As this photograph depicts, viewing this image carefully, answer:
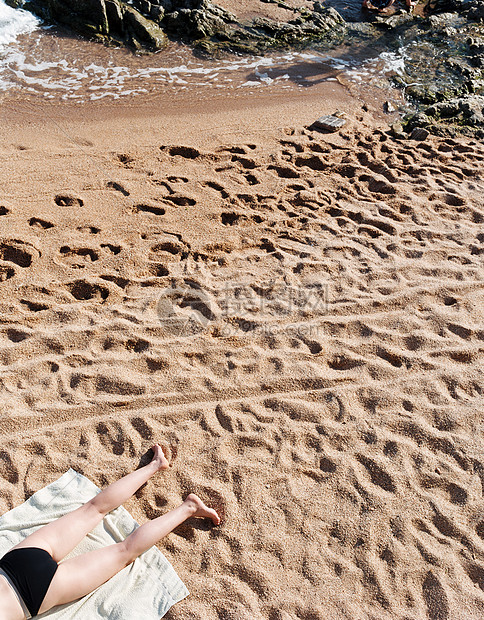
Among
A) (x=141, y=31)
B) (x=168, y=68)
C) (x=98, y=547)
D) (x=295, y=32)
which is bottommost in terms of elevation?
(x=98, y=547)

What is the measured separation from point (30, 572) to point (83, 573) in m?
0.26

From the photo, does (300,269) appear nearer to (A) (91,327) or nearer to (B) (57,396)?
(A) (91,327)

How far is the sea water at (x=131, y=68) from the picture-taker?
7527 millimetres

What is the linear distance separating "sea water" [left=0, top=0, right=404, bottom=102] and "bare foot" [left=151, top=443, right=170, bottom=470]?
5992 millimetres

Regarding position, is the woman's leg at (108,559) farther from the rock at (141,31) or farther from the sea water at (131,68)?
the rock at (141,31)

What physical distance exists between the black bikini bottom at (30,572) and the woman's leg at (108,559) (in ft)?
0.13

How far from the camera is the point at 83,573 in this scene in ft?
8.00

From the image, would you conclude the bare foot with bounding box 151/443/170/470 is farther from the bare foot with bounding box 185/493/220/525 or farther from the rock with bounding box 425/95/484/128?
the rock with bounding box 425/95/484/128

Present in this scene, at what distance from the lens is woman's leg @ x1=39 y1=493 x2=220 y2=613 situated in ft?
7.77

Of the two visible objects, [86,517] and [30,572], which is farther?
[86,517]

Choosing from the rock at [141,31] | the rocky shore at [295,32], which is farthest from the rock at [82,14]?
the rock at [141,31]

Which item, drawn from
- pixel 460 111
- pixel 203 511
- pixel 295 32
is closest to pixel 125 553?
pixel 203 511

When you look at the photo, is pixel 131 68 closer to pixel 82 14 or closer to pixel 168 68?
pixel 168 68

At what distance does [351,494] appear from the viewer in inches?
116
